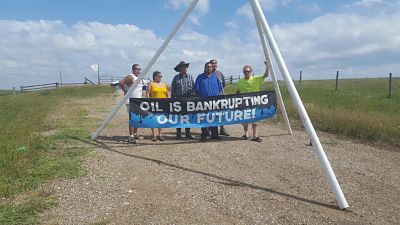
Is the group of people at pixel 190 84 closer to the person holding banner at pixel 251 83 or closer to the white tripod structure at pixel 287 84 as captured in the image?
the person holding banner at pixel 251 83

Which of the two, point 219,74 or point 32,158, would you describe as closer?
point 32,158

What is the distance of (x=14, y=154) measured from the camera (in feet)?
24.0

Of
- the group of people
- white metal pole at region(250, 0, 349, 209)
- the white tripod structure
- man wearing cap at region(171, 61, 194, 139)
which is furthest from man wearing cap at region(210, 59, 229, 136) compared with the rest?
white metal pole at region(250, 0, 349, 209)

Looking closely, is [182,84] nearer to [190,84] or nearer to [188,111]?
[190,84]

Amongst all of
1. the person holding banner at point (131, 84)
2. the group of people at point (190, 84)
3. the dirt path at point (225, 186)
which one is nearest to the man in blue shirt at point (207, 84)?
the group of people at point (190, 84)

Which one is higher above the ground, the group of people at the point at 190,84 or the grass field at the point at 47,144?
the group of people at the point at 190,84

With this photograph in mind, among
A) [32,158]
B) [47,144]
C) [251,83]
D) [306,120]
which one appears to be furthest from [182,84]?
[306,120]

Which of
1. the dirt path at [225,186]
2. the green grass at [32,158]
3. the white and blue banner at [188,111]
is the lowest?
the dirt path at [225,186]

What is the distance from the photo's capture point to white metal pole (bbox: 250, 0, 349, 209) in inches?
205

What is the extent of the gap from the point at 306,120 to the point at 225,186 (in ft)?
5.27

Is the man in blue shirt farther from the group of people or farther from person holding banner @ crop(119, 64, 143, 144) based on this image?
person holding banner @ crop(119, 64, 143, 144)

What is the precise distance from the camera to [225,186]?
234 inches

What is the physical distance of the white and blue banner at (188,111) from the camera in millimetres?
8953

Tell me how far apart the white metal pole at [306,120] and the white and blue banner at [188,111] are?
8.89 feet
